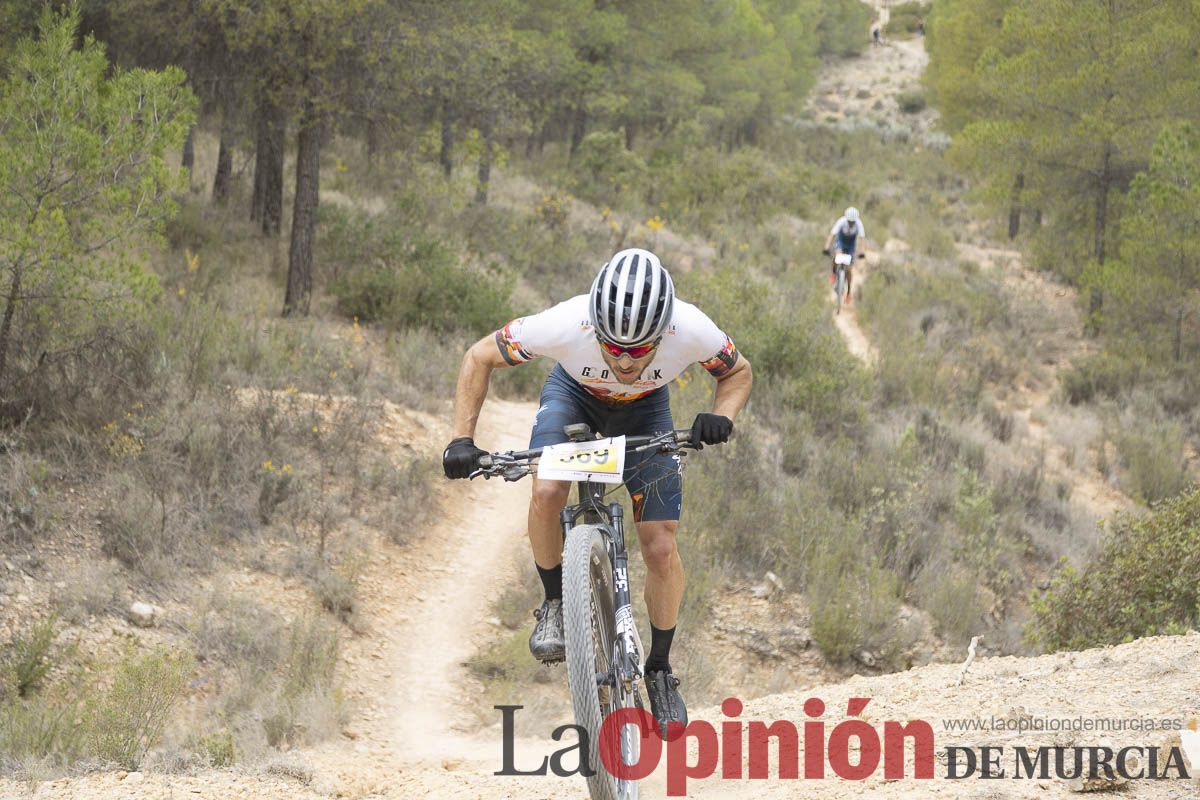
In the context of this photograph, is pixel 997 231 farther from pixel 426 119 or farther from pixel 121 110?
pixel 121 110

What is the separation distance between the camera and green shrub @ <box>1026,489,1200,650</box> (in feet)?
21.3

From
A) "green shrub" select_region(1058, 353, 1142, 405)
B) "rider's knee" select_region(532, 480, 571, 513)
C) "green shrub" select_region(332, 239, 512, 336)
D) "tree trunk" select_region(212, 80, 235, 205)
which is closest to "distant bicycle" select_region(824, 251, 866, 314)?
"green shrub" select_region(1058, 353, 1142, 405)

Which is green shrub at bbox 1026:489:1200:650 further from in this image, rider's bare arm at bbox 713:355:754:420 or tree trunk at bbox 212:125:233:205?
tree trunk at bbox 212:125:233:205

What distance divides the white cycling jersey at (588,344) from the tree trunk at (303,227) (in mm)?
9167

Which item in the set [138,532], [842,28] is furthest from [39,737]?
[842,28]

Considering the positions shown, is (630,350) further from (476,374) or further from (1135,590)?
(1135,590)

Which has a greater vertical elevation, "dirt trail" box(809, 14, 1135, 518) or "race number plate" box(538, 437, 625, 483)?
"dirt trail" box(809, 14, 1135, 518)

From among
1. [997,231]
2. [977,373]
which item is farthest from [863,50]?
[977,373]

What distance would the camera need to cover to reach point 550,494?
432cm

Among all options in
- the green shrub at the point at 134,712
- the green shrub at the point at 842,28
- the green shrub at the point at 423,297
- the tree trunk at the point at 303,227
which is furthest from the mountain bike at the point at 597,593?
the green shrub at the point at 842,28

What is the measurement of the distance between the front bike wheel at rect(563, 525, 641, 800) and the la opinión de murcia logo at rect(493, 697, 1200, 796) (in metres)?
0.03

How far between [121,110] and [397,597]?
4.18 meters

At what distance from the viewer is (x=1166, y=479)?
44.4 ft

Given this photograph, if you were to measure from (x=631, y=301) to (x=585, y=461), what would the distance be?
1.99ft
